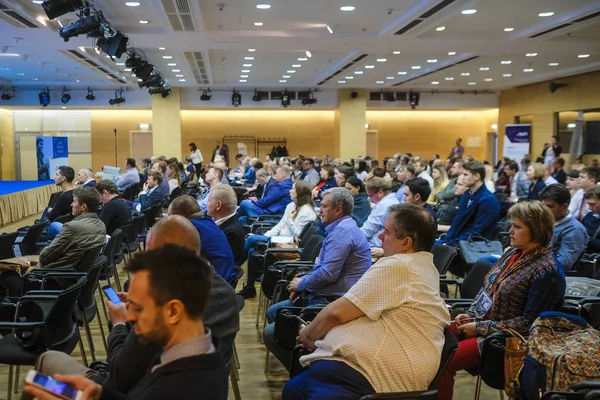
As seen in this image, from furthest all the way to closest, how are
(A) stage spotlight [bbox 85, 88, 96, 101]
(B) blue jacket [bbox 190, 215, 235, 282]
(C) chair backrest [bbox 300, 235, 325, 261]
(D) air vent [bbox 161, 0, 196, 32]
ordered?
1. (A) stage spotlight [bbox 85, 88, 96, 101]
2. (D) air vent [bbox 161, 0, 196, 32]
3. (C) chair backrest [bbox 300, 235, 325, 261]
4. (B) blue jacket [bbox 190, 215, 235, 282]

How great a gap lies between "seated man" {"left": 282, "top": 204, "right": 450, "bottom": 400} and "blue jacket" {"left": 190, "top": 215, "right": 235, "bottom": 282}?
1.57 meters

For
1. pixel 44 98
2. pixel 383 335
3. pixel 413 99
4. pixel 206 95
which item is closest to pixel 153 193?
pixel 383 335

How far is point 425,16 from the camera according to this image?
978cm

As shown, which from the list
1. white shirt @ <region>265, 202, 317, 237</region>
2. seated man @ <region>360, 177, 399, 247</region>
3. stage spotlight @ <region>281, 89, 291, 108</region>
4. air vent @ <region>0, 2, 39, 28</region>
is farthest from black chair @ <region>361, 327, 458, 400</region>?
stage spotlight @ <region>281, 89, 291, 108</region>

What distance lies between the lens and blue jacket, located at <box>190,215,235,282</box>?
414 cm

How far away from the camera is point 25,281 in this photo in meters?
4.50

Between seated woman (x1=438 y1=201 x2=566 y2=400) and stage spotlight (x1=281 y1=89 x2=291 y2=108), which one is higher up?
stage spotlight (x1=281 y1=89 x2=291 y2=108)

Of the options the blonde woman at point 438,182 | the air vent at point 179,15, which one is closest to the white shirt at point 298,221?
the blonde woman at point 438,182

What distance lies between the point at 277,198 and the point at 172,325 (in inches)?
287

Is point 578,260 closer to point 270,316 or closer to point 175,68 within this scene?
point 270,316

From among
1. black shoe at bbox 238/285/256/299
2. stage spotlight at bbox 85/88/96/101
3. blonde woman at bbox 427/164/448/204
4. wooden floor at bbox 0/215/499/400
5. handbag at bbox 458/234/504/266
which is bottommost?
wooden floor at bbox 0/215/499/400

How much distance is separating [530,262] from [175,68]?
15.0 metres

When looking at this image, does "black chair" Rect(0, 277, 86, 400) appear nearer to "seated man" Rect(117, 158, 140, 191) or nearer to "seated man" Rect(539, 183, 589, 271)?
"seated man" Rect(539, 183, 589, 271)

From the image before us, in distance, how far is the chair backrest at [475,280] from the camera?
13.3 feet
